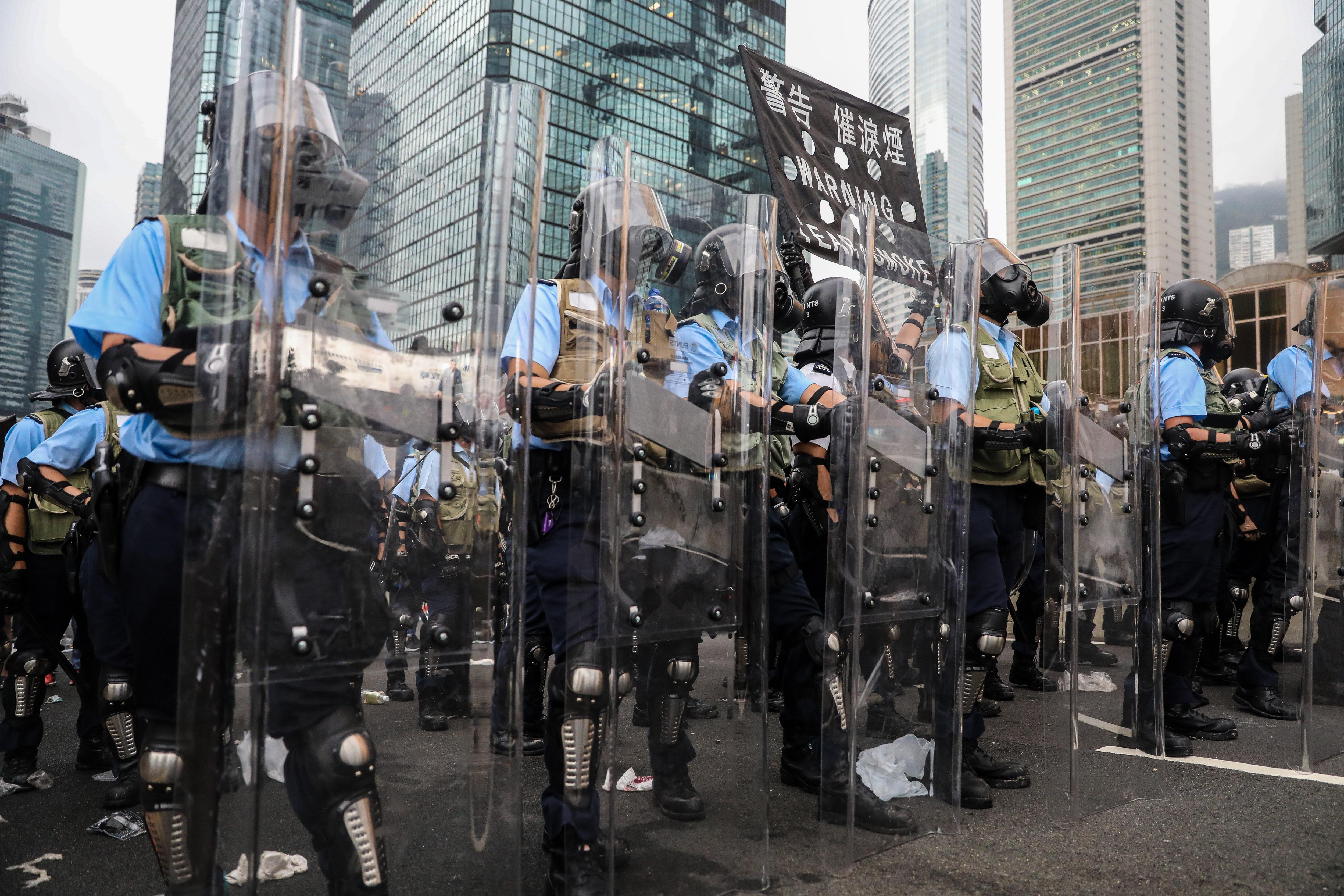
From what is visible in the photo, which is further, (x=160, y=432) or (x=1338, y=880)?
(x=1338, y=880)

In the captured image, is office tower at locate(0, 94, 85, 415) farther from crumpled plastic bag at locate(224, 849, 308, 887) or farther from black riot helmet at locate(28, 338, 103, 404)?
crumpled plastic bag at locate(224, 849, 308, 887)

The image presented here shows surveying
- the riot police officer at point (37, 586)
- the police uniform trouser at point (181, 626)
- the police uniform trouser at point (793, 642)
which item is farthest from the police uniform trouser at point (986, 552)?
the riot police officer at point (37, 586)

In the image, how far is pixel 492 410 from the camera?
212 centimetres

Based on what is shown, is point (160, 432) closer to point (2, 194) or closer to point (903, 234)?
point (903, 234)

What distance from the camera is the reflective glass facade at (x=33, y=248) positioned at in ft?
73.7

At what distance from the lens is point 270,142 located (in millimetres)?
1800

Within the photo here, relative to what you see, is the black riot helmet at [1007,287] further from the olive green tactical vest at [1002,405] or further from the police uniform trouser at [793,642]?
the police uniform trouser at [793,642]

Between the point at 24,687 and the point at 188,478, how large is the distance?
9.77ft

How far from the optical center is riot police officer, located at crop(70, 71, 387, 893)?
5.76 feet

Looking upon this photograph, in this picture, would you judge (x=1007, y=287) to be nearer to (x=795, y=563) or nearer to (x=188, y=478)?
(x=795, y=563)

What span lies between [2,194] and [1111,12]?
60315mm

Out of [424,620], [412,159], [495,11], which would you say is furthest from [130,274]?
[495,11]

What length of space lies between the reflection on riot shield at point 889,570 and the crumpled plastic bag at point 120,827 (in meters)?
2.36

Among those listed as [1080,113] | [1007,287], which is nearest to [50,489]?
[1007,287]
